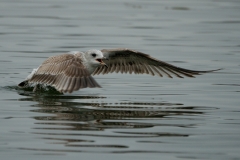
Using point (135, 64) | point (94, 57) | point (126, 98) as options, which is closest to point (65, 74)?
point (94, 57)

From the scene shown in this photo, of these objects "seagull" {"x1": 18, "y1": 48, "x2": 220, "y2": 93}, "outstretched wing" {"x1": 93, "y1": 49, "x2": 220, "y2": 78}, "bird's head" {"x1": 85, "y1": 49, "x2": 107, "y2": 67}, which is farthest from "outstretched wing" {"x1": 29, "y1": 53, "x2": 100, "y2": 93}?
"outstretched wing" {"x1": 93, "y1": 49, "x2": 220, "y2": 78}

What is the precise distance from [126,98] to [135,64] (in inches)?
61.5

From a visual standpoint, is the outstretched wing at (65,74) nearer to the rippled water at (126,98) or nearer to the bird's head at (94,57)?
the bird's head at (94,57)

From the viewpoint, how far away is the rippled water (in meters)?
9.14

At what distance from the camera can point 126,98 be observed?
12891 mm

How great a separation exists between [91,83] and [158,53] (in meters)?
6.86

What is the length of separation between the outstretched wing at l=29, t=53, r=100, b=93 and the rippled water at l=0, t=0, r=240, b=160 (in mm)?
356

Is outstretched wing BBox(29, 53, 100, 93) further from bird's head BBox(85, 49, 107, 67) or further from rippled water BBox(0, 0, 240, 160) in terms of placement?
rippled water BBox(0, 0, 240, 160)

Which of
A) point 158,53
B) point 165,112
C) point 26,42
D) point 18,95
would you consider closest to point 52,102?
point 18,95

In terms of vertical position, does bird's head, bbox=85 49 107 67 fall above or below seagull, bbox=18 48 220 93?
above

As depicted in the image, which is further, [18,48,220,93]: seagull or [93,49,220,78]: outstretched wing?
[93,49,220,78]: outstretched wing

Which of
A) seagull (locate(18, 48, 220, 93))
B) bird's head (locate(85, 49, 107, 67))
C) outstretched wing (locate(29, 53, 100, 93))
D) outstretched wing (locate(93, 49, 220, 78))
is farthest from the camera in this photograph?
outstretched wing (locate(93, 49, 220, 78))

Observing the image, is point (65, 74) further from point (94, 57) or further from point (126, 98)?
point (126, 98)

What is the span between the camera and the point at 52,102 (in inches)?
486
